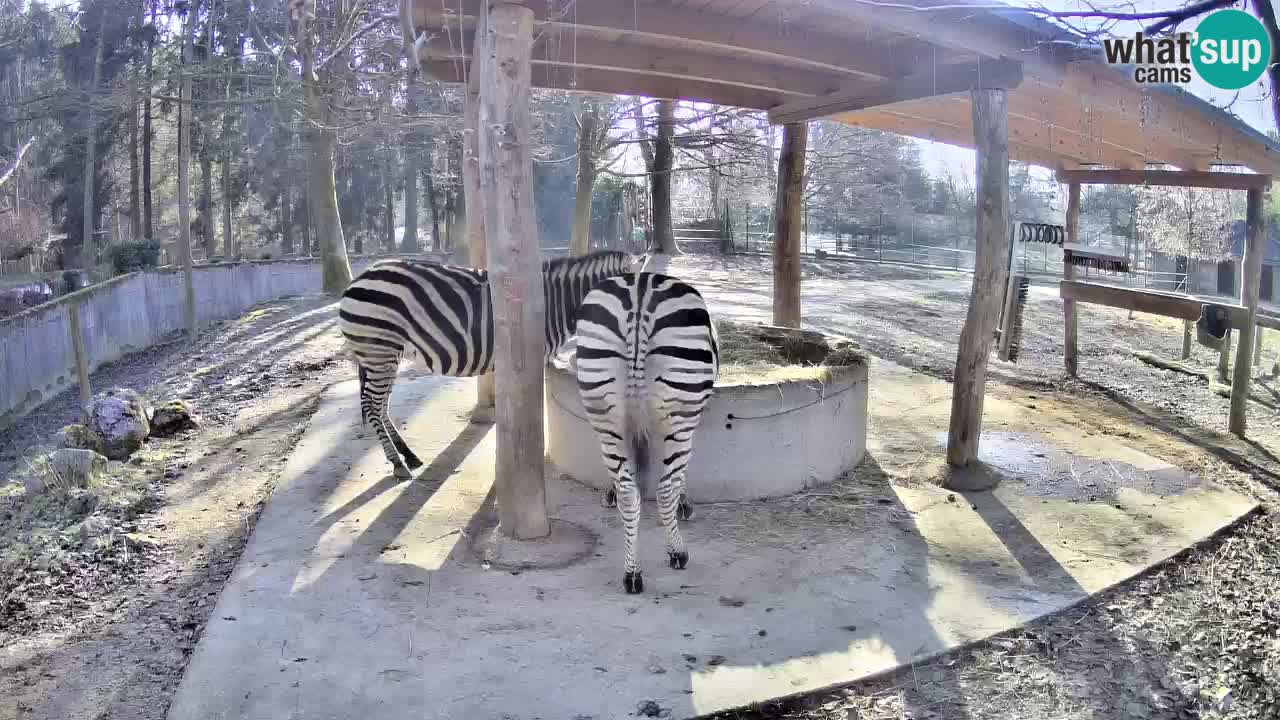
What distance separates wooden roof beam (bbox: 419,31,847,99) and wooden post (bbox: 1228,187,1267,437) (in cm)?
459

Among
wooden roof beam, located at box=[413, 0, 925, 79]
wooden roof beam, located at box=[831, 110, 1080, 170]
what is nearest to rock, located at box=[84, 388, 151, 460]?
wooden roof beam, located at box=[413, 0, 925, 79]

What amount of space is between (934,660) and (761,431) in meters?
2.25

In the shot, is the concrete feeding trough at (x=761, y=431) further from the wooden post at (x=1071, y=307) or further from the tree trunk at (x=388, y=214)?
the tree trunk at (x=388, y=214)

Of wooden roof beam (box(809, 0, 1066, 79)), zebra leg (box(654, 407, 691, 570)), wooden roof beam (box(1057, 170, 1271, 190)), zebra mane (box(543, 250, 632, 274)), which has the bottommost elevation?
zebra leg (box(654, 407, 691, 570))

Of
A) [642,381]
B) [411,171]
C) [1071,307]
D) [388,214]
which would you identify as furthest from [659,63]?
[388,214]

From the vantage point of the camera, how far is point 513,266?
4.90 m

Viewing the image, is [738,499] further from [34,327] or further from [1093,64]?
[34,327]

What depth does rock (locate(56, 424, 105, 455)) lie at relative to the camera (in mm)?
7027

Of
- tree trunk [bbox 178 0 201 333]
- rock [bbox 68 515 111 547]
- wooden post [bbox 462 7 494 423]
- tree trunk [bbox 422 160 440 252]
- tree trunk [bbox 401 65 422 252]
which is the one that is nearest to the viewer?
rock [bbox 68 515 111 547]

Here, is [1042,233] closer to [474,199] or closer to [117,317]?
[474,199]

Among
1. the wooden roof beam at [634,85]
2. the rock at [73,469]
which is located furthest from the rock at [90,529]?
the wooden roof beam at [634,85]

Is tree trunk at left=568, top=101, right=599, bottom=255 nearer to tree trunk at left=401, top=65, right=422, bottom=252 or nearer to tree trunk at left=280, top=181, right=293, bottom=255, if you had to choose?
tree trunk at left=401, top=65, right=422, bottom=252

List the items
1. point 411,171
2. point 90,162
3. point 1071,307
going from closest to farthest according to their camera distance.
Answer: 1. point 1071,307
2. point 90,162
3. point 411,171

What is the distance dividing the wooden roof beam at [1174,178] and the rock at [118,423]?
10630 millimetres
